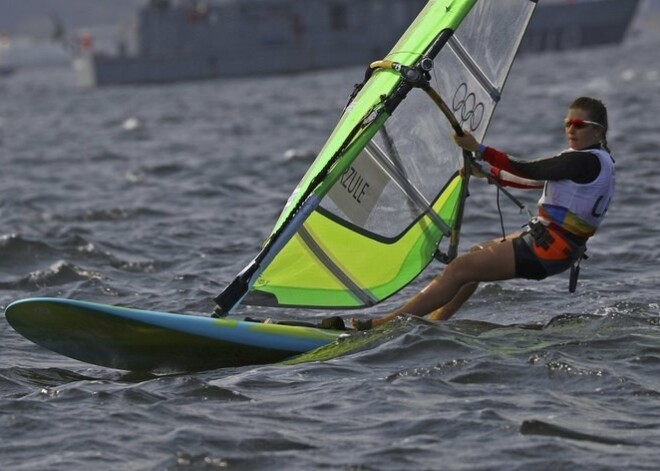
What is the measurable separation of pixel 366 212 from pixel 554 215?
132 centimetres

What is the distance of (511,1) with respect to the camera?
9961 mm

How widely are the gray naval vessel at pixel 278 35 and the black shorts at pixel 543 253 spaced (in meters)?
60.0

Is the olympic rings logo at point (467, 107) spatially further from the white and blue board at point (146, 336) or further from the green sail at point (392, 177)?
the white and blue board at point (146, 336)

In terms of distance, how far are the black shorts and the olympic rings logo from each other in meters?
1.19

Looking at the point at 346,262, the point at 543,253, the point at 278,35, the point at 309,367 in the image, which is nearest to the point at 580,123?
the point at 543,253

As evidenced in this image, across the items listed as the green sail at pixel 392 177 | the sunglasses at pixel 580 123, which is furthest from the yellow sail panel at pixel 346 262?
the sunglasses at pixel 580 123

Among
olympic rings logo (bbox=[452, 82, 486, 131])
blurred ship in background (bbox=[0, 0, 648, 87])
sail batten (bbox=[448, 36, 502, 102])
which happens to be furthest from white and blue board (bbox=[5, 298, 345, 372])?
blurred ship in background (bbox=[0, 0, 648, 87])

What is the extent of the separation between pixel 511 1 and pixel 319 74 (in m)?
57.7

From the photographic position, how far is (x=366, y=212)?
9383 mm

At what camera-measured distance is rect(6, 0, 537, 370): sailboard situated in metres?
8.44

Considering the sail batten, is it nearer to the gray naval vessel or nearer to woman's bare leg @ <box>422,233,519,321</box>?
woman's bare leg @ <box>422,233,519,321</box>

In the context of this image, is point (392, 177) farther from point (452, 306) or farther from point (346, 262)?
point (452, 306)

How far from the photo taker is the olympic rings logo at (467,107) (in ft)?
31.4

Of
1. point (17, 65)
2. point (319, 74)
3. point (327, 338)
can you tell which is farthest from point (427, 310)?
point (17, 65)
